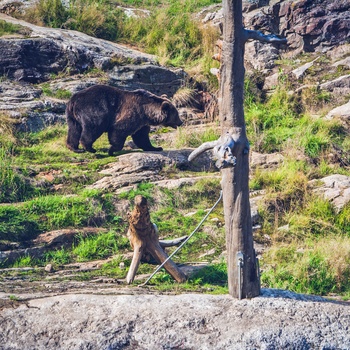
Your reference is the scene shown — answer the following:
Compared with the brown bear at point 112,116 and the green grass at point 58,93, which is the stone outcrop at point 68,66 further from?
the brown bear at point 112,116

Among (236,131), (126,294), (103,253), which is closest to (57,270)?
(103,253)

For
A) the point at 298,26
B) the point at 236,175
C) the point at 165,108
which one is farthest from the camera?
the point at 298,26

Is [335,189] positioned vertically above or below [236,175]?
below

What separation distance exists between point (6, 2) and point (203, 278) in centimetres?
1189

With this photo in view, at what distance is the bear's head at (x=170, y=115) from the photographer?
13211 mm

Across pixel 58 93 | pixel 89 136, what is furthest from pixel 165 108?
pixel 58 93

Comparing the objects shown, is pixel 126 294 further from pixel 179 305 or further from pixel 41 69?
pixel 41 69

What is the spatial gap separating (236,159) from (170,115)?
643 cm

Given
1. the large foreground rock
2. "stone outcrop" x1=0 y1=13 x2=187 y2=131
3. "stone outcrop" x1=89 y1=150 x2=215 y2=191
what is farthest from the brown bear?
the large foreground rock

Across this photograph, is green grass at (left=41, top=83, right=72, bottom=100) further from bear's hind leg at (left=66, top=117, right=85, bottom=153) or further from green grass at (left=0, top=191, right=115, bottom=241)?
green grass at (left=0, top=191, right=115, bottom=241)

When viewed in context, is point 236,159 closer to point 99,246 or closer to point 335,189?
point 99,246

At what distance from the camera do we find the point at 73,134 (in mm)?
12875

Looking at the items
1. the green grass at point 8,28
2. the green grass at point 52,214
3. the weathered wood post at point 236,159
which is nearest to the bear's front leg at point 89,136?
the green grass at point 52,214

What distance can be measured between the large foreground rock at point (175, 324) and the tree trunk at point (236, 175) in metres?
0.28
